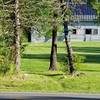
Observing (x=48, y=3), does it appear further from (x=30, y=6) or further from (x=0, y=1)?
(x=0, y=1)

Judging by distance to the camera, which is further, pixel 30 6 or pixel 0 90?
pixel 30 6

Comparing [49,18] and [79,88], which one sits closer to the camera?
[79,88]

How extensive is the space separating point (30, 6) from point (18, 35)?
170cm

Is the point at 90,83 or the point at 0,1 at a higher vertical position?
the point at 0,1

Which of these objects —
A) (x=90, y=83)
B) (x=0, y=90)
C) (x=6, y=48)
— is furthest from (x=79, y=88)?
(x=6, y=48)

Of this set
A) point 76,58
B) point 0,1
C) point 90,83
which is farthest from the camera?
point 76,58

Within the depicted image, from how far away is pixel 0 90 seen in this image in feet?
67.1

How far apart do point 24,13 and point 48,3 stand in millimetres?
1299

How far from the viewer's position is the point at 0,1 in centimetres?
2381

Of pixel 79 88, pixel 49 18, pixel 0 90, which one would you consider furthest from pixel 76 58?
pixel 0 90

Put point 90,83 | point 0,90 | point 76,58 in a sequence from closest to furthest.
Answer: point 0,90, point 90,83, point 76,58

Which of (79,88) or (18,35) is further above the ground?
(18,35)

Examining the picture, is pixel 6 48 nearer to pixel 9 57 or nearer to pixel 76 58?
pixel 9 57

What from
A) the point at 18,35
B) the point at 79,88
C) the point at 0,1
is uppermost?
the point at 0,1
